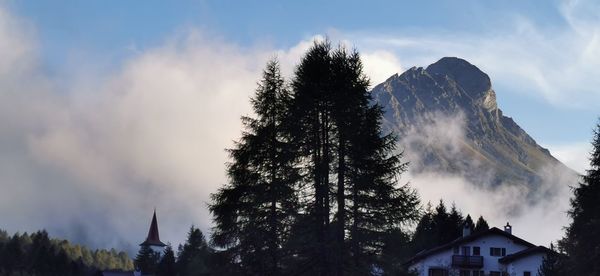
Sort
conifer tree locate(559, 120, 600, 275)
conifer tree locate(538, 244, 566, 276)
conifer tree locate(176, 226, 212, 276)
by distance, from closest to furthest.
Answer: conifer tree locate(559, 120, 600, 275) → conifer tree locate(538, 244, 566, 276) → conifer tree locate(176, 226, 212, 276)

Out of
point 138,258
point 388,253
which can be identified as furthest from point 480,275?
point 138,258

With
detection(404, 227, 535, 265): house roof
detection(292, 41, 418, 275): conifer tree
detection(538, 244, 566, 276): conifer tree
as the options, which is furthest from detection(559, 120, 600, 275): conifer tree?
detection(404, 227, 535, 265): house roof

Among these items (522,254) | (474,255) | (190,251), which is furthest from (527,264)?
(190,251)

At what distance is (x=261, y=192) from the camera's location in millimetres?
41531

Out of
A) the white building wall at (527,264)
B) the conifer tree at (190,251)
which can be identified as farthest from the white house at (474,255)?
the conifer tree at (190,251)

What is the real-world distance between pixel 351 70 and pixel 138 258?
123902mm

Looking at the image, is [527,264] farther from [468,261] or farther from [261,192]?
[261,192]

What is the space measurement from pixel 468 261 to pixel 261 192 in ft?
139

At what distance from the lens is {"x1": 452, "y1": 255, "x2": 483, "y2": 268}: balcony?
7831cm

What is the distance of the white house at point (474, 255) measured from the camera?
7781 centimetres

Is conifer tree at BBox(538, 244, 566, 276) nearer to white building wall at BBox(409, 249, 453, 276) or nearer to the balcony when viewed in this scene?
the balcony

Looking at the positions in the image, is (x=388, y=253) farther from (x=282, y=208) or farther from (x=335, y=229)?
(x=282, y=208)

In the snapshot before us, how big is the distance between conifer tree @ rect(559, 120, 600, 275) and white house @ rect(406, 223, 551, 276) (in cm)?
2449

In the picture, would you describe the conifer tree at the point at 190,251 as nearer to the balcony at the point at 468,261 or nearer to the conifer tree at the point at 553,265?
the balcony at the point at 468,261
